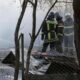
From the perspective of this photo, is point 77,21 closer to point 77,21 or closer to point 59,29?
point 77,21

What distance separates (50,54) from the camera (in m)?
9.05

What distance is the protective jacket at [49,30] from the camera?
1209 cm

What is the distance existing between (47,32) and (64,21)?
0.64 m

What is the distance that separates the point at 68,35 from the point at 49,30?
130cm

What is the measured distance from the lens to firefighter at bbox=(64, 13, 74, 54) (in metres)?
10.4

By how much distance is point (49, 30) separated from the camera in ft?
41.0

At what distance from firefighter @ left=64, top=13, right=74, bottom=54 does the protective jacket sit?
347 mm

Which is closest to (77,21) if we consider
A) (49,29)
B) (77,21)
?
(77,21)

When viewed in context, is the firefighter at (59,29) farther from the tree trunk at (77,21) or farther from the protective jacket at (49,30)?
the tree trunk at (77,21)

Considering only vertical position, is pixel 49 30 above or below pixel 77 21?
below

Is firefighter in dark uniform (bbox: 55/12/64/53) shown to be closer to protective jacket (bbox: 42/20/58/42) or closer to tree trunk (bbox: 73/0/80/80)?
protective jacket (bbox: 42/20/58/42)

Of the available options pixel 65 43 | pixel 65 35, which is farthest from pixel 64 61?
pixel 65 35

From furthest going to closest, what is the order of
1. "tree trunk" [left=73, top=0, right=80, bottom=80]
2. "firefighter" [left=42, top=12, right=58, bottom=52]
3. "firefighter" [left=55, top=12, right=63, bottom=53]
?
"firefighter" [left=42, top=12, right=58, bottom=52] → "firefighter" [left=55, top=12, right=63, bottom=53] → "tree trunk" [left=73, top=0, right=80, bottom=80]

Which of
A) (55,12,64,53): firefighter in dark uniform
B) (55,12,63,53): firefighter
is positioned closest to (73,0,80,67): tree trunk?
(55,12,63,53): firefighter
